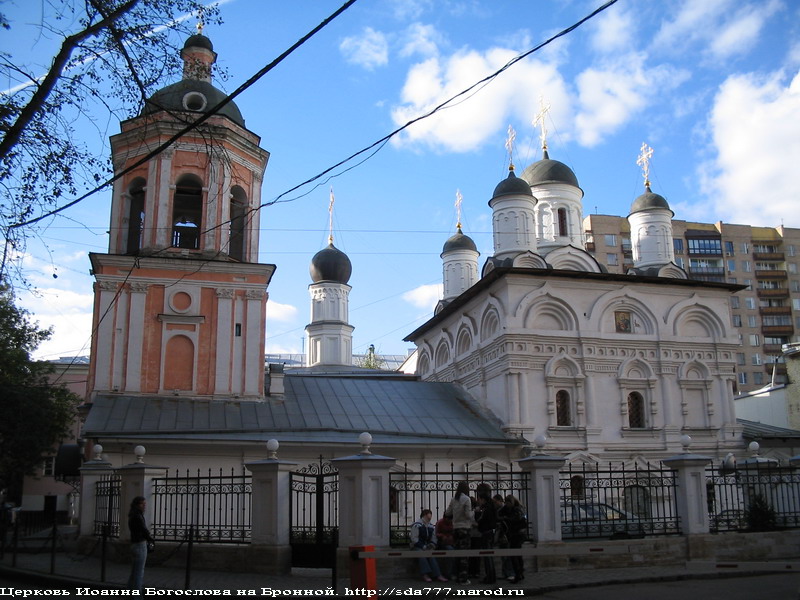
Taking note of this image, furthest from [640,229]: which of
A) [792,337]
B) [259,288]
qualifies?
[792,337]

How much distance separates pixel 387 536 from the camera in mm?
11266

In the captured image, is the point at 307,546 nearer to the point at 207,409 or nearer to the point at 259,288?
the point at 207,409

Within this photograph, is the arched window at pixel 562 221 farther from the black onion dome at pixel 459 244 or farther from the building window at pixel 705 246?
the building window at pixel 705 246

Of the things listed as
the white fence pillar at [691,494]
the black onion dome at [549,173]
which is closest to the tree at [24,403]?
the black onion dome at [549,173]

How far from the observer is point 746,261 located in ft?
188

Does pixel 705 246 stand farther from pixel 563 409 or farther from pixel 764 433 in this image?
pixel 563 409

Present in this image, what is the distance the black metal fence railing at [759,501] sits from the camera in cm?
1343

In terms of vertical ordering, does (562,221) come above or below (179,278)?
above

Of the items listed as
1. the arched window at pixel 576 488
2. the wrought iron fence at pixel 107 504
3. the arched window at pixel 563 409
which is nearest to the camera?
the arched window at pixel 576 488

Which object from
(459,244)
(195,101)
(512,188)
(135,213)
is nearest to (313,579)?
(135,213)

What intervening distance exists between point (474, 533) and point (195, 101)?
48.3 ft

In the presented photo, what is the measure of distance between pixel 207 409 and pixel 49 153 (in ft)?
37.7

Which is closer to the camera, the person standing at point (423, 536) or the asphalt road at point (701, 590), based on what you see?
the asphalt road at point (701, 590)

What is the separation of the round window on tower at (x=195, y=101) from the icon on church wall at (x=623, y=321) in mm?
13037
